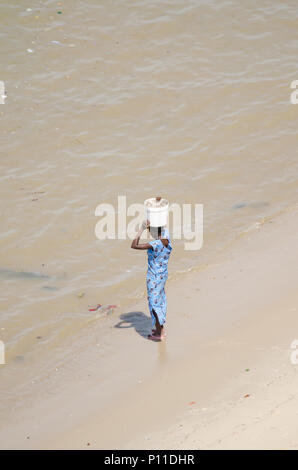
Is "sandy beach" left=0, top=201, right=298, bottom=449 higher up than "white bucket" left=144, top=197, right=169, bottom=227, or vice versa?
"white bucket" left=144, top=197, right=169, bottom=227

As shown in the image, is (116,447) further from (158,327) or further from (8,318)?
(8,318)

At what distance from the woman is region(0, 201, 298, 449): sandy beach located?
220mm

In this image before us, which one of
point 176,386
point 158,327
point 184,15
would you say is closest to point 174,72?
point 184,15

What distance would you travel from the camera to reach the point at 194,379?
531cm

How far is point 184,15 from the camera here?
13.2m

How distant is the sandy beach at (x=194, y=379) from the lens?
4551 mm

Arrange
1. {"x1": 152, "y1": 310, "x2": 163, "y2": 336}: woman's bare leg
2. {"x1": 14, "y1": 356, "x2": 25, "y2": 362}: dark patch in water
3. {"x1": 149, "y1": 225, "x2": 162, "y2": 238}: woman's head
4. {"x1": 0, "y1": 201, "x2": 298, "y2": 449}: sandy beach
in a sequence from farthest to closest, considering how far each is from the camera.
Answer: {"x1": 14, "y1": 356, "x2": 25, "y2": 362}: dark patch in water, {"x1": 152, "y1": 310, "x2": 163, "y2": 336}: woman's bare leg, {"x1": 149, "y1": 225, "x2": 162, "y2": 238}: woman's head, {"x1": 0, "y1": 201, "x2": 298, "y2": 449}: sandy beach

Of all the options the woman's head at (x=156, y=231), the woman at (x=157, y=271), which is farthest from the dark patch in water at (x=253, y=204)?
the woman's head at (x=156, y=231)

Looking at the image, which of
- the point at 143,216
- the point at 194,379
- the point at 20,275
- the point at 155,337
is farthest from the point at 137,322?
the point at 143,216

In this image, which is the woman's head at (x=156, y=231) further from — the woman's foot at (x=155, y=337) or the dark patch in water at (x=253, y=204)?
the dark patch in water at (x=253, y=204)

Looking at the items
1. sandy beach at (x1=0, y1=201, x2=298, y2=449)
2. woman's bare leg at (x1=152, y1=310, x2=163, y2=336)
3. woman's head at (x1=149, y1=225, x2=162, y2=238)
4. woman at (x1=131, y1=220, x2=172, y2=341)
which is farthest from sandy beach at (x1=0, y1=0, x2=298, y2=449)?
woman's head at (x1=149, y1=225, x2=162, y2=238)

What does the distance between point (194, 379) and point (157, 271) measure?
3.45 ft

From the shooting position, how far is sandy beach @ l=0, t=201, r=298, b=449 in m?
4.55

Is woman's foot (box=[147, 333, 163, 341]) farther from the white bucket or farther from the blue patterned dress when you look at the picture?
the white bucket
